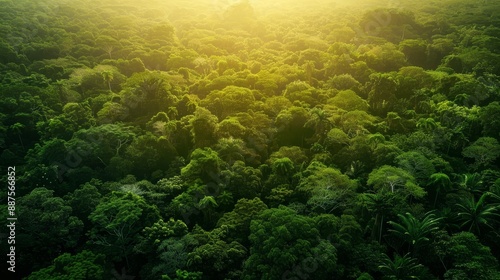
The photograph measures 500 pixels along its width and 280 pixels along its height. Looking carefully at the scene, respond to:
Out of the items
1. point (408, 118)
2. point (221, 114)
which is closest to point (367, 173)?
point (408, 118)

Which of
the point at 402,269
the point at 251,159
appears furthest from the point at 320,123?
the point at 402,269

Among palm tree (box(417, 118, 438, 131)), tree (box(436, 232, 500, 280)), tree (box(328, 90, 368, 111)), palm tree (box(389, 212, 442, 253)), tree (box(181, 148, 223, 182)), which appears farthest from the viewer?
tree (box(328, 90, 368, 111))

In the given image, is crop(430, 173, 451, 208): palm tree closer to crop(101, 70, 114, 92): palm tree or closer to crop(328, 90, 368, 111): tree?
crop(328, 90, 368, 111): tree

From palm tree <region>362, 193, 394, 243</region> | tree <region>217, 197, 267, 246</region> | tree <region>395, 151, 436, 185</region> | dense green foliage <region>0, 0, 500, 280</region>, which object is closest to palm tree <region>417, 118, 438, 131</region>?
dense green foliage <region>0, 0, 500, 280</region>

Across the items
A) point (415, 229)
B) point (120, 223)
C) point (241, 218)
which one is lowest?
point (241, 218)

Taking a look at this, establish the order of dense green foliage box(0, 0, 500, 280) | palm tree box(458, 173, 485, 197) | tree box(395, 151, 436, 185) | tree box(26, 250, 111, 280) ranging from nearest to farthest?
1. tree box(26, 250, 111, 280)
2. dense green foliage box(0, 0, 500, 280)
3. palm tree box(458, 173, 485, 197)
4. tree box(395, 151, 436, 185)

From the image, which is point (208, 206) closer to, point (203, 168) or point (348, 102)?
point (203, 168)
